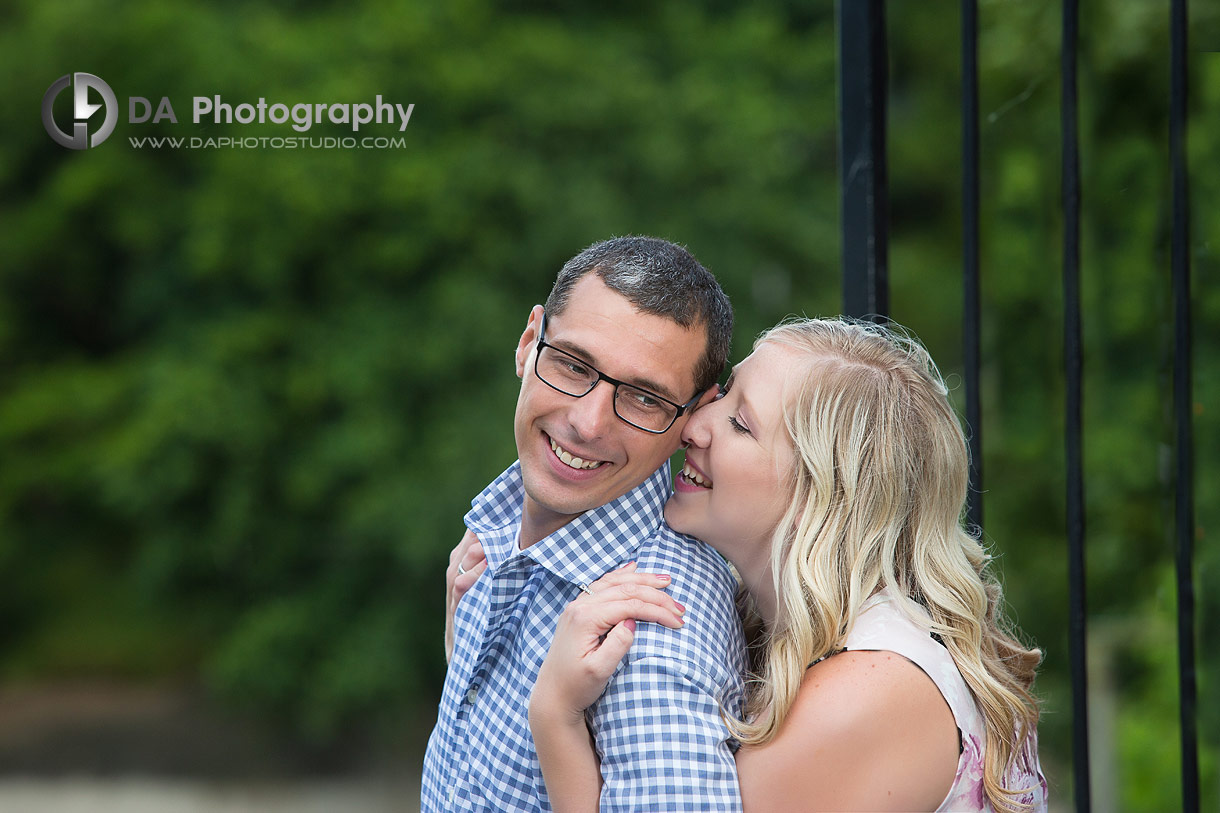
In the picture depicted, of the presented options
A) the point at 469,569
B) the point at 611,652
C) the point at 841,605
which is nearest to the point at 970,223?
the point at 841,605

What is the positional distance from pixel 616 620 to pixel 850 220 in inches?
30.2

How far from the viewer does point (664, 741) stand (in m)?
1.33

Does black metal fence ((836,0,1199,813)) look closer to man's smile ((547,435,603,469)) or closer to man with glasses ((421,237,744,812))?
man with glasses ((421,237,744,812))

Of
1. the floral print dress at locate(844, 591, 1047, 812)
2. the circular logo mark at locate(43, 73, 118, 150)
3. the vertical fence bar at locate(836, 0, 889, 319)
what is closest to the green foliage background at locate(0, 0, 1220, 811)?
the circular logo mark at locate(43, 73, 118, 150)

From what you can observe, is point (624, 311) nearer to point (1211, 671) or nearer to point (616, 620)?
point (616, 620)

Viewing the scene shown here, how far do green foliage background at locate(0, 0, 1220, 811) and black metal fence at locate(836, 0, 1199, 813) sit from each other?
12.9ft

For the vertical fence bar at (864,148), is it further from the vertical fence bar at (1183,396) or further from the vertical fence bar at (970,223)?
the vertical fence bar at (1183,396)

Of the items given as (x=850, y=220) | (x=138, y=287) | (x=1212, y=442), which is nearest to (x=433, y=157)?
(x=138, y=287)

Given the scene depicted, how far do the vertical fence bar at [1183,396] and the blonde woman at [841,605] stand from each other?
0.20 metres

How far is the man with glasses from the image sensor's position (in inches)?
61.6

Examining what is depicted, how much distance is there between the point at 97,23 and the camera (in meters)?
7.29

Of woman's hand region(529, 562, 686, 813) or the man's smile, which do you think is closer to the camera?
woman's hand region(529, 562, 686, 813)

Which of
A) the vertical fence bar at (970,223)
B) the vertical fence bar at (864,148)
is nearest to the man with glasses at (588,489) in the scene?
the vertical fence bar at (864,148)

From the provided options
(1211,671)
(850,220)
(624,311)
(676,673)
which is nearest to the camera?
(676,673)
